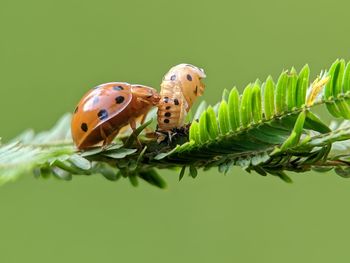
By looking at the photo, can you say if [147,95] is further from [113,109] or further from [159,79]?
[159,79]

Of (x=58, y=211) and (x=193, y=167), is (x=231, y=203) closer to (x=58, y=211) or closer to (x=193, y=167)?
(x=58, y=211)

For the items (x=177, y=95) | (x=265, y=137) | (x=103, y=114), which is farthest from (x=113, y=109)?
(x=265, y=137)

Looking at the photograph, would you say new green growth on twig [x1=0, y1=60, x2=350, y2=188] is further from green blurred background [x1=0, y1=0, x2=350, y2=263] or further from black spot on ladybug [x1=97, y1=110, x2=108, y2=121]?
green blurred background [x1=0, y1=0, x2=350, y2=263]

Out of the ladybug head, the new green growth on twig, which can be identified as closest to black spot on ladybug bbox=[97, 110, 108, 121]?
the ladybug head

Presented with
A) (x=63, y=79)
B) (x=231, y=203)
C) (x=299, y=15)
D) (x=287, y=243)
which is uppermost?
(x=299, y=15)

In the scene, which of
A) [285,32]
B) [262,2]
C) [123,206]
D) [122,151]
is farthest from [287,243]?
[122,151]

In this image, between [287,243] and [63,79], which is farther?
[63,79]
